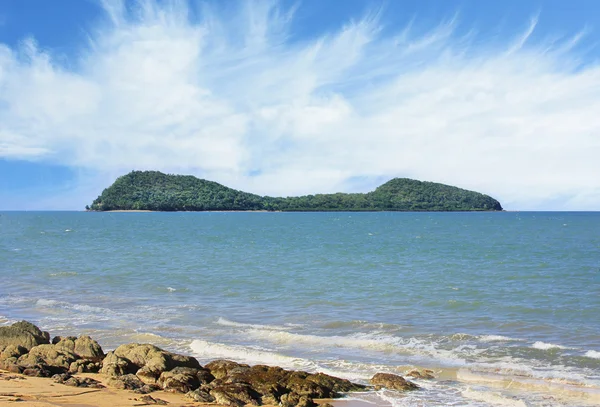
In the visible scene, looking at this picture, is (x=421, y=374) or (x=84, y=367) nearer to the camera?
(x=84, y=367)

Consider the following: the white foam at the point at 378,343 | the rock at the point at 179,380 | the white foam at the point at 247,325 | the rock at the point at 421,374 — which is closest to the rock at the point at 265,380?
the rock at the point at 179,380

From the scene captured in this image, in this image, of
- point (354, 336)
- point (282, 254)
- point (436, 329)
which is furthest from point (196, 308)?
point (282, 254)

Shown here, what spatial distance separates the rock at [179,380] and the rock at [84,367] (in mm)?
1788

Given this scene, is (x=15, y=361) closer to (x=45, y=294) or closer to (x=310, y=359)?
(x=310, y=359)

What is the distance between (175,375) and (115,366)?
1545 mm

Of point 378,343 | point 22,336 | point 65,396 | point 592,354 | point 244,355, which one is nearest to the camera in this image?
point 65,396

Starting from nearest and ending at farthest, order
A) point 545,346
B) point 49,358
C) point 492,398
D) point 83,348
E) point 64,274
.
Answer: point 492,398
point 49,358
point 83,348
point 545,346
point 64,274

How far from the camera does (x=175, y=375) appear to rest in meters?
11.8

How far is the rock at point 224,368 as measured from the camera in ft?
40.5

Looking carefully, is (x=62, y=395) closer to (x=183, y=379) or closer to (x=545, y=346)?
(x=183, y=379)

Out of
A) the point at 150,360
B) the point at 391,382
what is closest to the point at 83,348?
the point at 150,360

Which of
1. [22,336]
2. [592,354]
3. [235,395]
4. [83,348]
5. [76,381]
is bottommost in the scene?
[592,354]

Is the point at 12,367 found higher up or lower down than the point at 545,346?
higher up

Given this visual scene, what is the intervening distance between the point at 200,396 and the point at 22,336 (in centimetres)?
620
